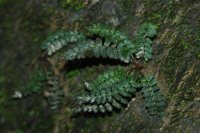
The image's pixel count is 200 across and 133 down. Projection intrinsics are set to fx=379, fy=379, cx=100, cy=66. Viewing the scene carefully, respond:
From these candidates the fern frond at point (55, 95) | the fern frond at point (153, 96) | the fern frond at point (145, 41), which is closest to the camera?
the fern frond at point (153, 96)

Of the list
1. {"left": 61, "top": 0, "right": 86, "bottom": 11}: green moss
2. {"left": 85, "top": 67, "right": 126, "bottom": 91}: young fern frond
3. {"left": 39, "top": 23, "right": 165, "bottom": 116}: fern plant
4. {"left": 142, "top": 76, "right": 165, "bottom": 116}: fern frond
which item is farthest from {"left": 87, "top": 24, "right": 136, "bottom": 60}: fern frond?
{"left": 61, "top": 0, "right": 86, "bottom": 11}: green moss

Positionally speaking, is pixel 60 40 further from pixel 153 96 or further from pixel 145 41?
pixel 153 96

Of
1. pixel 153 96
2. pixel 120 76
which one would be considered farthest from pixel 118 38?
pixel 153 96

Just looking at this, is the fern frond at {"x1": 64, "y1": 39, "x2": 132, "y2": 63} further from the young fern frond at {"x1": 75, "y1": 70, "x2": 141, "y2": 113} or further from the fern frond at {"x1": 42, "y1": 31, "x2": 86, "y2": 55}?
the fern frond at {"x1": 42, "y1": 31, "x2": 86, "y2": 55}

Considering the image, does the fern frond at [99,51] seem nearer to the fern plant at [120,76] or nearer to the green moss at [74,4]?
the fern plant at [120,76]

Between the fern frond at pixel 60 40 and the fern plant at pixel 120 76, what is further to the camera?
the fern frond at pixel 60 40

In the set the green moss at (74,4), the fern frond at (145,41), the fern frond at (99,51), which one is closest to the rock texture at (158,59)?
the green moss at (74,4)
